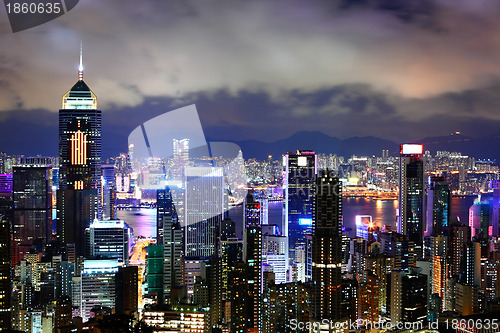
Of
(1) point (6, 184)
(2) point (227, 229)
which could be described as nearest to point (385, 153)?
(2) point (227, 229)

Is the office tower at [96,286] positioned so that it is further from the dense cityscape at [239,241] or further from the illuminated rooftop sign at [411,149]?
the illuminated rooftop sign at [411,149]

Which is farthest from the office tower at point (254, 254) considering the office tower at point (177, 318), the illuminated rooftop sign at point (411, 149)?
the illuminated rooftop sign at point (411, 149)

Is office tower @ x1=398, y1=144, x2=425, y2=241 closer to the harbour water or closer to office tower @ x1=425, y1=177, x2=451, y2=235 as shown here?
office tower @ x1=425, y1=177, x2=451, y2=235

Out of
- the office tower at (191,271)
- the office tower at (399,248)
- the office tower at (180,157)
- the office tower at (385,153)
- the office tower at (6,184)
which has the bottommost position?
the office tower at (191,271)

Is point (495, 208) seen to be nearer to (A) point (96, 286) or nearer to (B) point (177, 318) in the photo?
(A) point (96, 286)

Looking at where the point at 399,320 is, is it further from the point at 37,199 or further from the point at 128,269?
the point at 37,199

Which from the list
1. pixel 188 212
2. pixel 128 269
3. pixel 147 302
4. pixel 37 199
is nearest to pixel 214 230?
pixel 188 212
